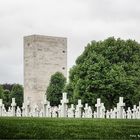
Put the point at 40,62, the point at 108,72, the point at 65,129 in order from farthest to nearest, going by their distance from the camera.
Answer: the point at 40,62, the point at 108,72, the point at 65,129

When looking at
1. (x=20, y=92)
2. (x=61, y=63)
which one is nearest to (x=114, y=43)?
(x=61, y=63)

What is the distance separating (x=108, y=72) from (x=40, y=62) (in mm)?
34633

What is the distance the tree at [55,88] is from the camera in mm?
89875

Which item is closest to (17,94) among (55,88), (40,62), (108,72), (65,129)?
(40,62)

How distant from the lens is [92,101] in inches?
2464

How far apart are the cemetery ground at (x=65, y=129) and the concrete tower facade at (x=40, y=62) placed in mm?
65157

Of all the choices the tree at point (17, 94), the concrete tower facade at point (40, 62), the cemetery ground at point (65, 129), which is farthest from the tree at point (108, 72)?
the tree at point (17, 94)

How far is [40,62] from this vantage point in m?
97.9

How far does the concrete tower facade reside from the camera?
316 feet

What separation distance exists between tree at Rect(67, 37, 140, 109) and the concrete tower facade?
90.3 ft

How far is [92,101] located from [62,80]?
1217 inches

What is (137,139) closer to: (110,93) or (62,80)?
(110,93)

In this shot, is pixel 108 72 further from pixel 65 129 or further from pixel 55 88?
pixel 65 129

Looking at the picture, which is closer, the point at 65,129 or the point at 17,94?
the point at 65,129
